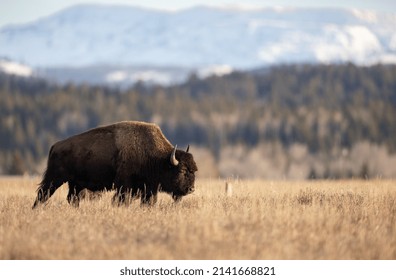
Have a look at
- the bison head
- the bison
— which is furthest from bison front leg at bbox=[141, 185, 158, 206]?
the bison head

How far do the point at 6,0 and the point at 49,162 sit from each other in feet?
159

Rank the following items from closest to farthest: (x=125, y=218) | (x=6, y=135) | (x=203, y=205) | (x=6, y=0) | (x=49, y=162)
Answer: (x=125, y=218)
(x=203, y=205)
(x=49, y=162)
(x=6, y=0)
(x=6, y=135)

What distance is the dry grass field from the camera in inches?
408

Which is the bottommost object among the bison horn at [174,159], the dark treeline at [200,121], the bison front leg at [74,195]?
the dark treeline at [200,121]

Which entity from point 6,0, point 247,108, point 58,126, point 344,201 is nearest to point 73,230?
point 344,201

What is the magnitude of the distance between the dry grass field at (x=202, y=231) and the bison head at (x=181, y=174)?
2.14 ft

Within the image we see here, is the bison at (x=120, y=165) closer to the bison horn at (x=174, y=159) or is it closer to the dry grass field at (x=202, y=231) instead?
the bison horn at (x=174, y=159)

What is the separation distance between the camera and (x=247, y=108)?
165 metres

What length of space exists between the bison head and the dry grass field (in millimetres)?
653

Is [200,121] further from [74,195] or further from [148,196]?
[148,196]

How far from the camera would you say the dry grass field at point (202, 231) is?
10359 mm

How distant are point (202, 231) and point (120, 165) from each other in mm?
4691

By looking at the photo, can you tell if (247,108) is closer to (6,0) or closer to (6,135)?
(6,135)

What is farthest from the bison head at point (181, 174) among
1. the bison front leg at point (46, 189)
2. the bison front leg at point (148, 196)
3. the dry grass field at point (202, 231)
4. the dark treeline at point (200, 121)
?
the dark treeline at point (200, 121)
